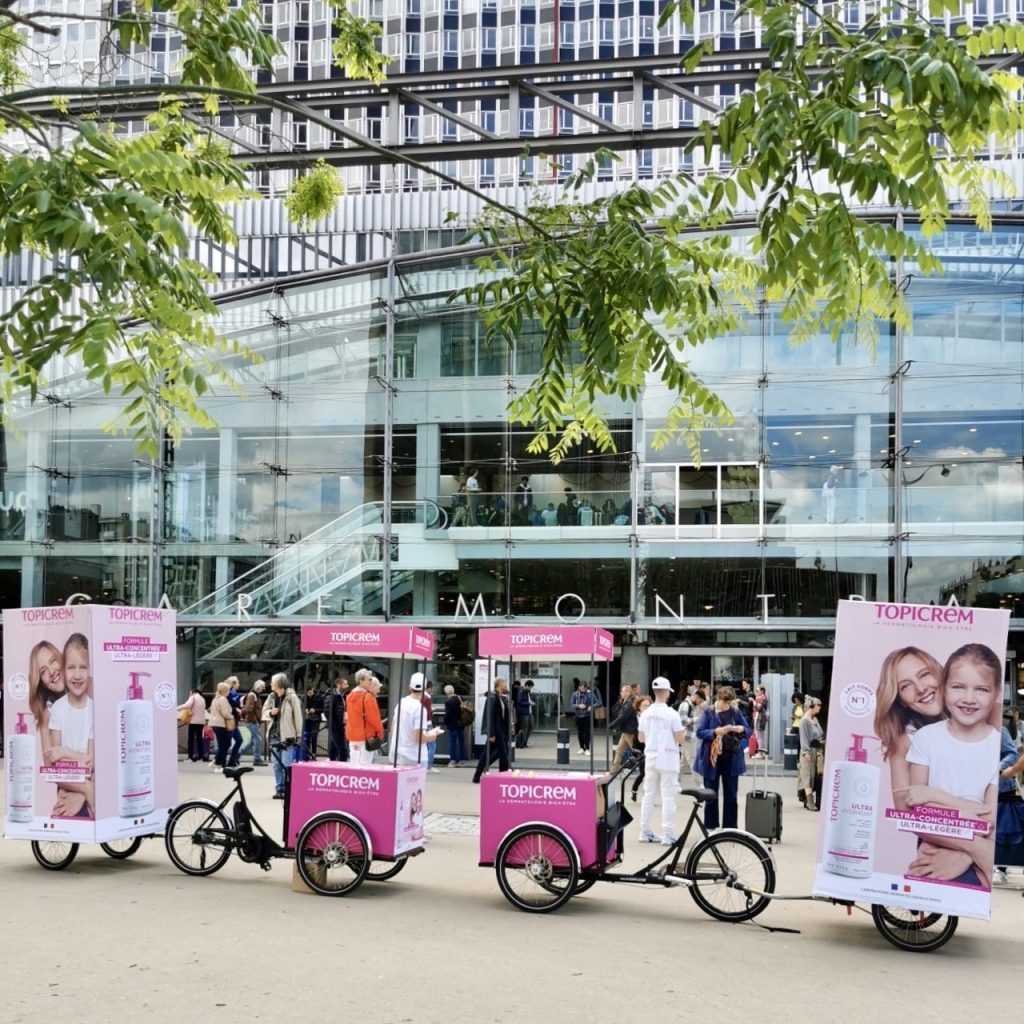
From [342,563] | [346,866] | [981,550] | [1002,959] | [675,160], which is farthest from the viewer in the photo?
[675,160]

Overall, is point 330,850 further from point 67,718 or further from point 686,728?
point 686,728

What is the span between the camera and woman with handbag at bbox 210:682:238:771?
22281 mm

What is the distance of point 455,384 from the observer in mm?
28438

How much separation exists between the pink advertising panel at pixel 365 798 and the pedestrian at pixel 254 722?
12041mm

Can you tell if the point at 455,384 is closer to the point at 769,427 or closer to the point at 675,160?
the point at 769,427

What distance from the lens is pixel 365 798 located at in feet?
36.0

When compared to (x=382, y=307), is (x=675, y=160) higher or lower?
higher

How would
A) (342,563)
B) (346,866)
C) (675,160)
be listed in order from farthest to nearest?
1. (675,160)
2. (342,563)
3. (346,866)

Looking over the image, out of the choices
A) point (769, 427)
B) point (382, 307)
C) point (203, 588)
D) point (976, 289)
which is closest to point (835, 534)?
point (769, 427)

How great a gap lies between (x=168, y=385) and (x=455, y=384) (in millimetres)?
21256

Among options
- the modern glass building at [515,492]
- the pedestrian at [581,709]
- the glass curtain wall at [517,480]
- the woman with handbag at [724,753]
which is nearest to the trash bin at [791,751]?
the modern glass building at [515,492]

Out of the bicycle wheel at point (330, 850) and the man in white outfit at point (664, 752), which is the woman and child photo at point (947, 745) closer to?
the bicycle wheel at point (330, 850)

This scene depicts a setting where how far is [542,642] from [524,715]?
14146mm

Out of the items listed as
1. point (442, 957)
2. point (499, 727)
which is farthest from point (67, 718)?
point (499, 727)
